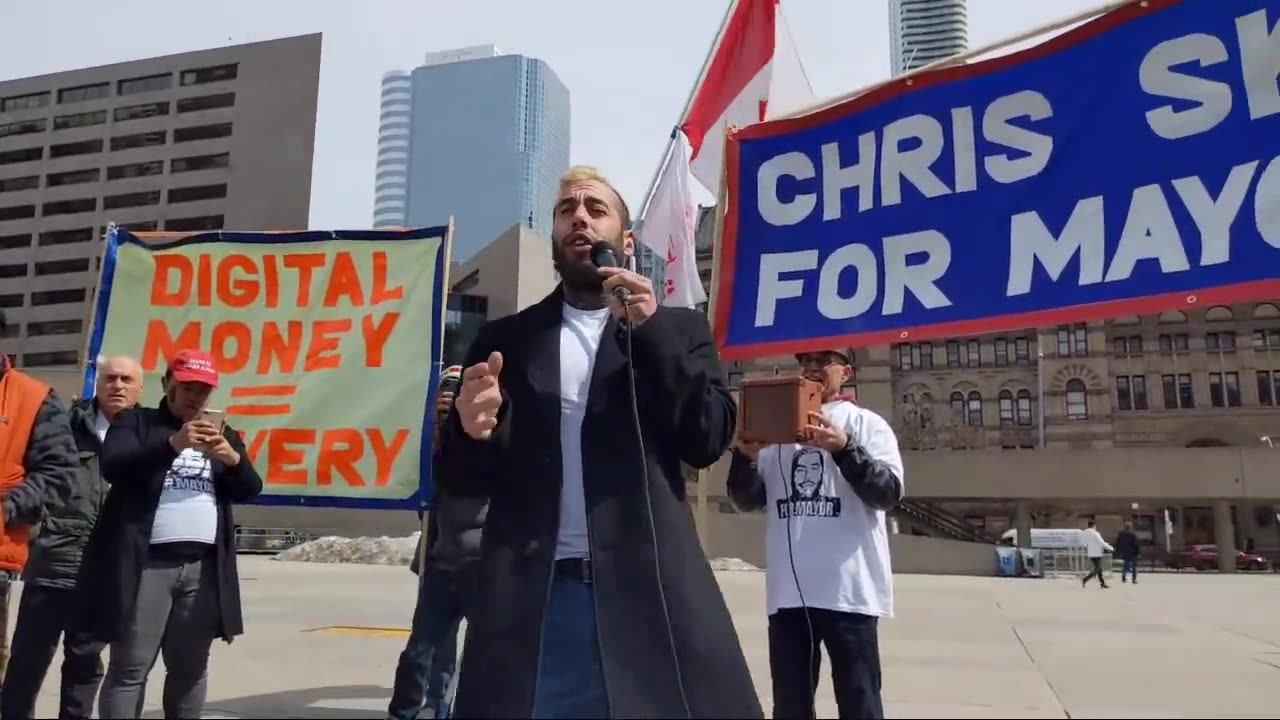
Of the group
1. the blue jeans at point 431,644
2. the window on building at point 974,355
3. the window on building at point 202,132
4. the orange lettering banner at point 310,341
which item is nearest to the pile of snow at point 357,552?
A: the orange lettering banner at point 310,341

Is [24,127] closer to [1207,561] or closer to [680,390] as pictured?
[1207,561]

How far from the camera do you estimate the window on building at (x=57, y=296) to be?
8288 centimetres

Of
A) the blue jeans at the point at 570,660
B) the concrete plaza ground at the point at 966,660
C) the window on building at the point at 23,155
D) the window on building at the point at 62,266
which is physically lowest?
the concrete plaza ground at the point at 966,660

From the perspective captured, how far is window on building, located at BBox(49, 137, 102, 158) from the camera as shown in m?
86.9

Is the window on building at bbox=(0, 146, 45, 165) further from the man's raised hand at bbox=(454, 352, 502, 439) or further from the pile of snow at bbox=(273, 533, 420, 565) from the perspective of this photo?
the man's raised hand at bbox=(454, 352, 502, 439)

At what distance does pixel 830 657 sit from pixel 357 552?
27318 mm

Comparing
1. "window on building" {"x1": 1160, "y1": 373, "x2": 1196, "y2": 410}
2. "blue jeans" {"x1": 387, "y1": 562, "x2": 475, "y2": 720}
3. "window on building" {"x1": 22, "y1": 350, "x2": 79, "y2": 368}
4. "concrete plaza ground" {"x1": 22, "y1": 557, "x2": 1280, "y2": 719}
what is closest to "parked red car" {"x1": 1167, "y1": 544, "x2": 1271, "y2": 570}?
"window on building" {"x1": 1160, "y1": 373, "x2": 1196, "y2": 410}

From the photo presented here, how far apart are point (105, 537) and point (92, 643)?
1.69ft

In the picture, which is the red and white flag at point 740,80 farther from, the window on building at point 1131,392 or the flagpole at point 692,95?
the window on building at point 1131,392

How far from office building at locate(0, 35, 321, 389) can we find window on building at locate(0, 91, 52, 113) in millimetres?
136

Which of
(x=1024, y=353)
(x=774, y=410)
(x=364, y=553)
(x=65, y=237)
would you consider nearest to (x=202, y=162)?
(x=65, y=237)

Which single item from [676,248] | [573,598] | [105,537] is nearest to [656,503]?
[573,598]

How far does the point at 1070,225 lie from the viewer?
4109 millimetres

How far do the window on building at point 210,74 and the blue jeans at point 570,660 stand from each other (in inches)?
3675
